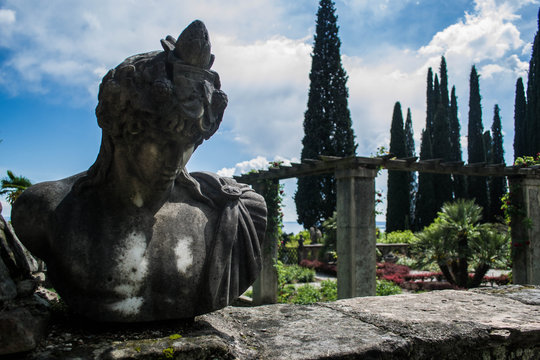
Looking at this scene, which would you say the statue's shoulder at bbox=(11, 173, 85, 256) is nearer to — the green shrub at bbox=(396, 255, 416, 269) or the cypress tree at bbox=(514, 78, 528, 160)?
the green shrub at bbox=(396, 255, 416, 269)

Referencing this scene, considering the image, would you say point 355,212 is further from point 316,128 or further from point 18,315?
point 316,128

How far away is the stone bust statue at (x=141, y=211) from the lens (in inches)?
54.4

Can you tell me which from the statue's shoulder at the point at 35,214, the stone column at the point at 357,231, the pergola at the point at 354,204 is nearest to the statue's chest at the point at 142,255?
the statue's shoulder at the point at 35,214

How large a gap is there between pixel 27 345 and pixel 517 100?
2983 cm

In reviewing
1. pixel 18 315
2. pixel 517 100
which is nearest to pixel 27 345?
pixel 18 315

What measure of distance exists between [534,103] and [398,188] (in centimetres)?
853

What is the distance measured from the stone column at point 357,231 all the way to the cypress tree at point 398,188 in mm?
19426

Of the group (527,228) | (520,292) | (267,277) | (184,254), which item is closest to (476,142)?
(527,228)

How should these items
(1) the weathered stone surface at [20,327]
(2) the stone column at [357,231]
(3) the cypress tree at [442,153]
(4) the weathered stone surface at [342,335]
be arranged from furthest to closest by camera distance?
(3) the cypress tree at [442,153] → (2) the stone column at [357,231] → (4) the weathered stone surface at [342,335] → (1) the weathered stone surface at [20,327]

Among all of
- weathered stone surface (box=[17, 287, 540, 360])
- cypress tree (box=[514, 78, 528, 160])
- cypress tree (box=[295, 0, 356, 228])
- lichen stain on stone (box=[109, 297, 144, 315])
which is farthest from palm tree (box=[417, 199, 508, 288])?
cypress tree (box=[514, 78, 528, 160])

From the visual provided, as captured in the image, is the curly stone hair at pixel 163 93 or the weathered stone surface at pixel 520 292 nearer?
the curly stone hair at pixel 163 93

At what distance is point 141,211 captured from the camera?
155cm

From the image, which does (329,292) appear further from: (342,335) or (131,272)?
(131,272)

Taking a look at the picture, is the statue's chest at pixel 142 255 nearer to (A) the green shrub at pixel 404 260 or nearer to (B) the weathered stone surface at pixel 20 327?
(B) the weathered stone surface at pixel 20 327
